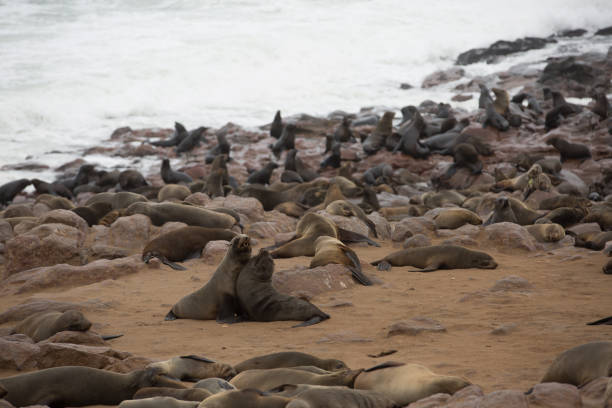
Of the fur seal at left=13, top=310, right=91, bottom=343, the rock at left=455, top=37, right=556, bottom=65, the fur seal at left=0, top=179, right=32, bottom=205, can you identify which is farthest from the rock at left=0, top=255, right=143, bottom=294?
the rock at left=455, top=37, right=556, bottom=65

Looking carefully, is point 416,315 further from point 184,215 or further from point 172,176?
point 172,176

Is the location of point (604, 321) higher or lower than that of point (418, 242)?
higher

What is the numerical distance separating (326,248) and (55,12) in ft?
142

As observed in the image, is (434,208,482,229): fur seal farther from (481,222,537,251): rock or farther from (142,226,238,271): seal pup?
(142,226,238,271): seal pup

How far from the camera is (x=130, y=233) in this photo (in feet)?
29.8

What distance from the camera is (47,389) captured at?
137 inches

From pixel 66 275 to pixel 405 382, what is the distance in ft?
Answer: 16.9

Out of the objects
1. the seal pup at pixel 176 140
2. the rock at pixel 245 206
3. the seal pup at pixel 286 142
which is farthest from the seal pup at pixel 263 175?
the seal pup at pixel 176 140

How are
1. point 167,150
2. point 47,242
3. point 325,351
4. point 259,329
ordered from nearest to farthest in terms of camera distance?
point 325,351, point 259,329, point 47,242, point 167,150

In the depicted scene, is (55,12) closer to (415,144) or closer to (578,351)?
(415,144)

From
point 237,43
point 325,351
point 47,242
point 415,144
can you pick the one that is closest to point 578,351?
point 325,351

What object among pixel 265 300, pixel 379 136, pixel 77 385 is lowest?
pixel 379 136

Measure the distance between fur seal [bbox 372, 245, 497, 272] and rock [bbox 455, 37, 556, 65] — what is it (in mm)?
30852

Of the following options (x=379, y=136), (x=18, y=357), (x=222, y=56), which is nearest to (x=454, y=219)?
(x=18, y=357)
